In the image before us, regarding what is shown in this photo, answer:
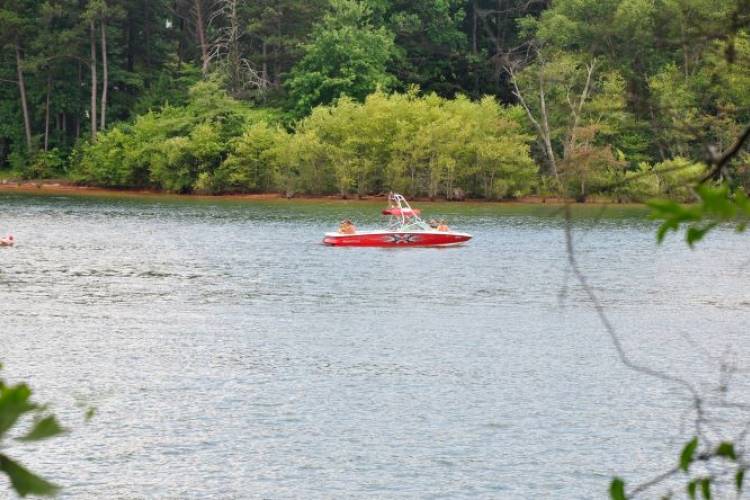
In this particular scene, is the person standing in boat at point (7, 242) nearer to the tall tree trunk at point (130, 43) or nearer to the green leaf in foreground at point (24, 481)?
the tall tree trunk at point (130, 43)

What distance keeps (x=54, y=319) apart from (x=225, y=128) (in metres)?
67.7

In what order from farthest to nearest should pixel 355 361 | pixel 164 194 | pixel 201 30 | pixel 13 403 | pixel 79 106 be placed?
pixel 79 106 → pixel 201 30 → pixel 164 194 → pixel 355 361 → pixel 13 403

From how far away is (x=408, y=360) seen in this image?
29.4 meters

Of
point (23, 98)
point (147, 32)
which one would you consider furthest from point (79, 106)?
point (147, 32)

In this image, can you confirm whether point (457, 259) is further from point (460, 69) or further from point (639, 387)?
point (460, 69)

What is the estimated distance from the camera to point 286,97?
109 m

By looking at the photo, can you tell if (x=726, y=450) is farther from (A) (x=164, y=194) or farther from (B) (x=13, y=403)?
(A) (x=164, y=194)

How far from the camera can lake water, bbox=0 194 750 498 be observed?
19391mm

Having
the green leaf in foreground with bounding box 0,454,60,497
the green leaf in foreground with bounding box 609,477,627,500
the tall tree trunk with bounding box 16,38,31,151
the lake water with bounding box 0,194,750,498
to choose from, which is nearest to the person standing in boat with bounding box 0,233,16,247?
the lake water with bounding box 0,194,750,498

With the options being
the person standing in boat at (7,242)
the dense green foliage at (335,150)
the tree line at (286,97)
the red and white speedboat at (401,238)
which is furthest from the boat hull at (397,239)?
the dense green foliage at (335,150)

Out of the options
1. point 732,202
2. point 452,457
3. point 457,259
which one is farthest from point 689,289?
point 732,202

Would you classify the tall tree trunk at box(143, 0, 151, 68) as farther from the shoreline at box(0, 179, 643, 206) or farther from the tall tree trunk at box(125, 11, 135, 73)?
the shoreline at box(0, 179, 643, 206)

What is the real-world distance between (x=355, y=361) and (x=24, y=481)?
2653 centimetres

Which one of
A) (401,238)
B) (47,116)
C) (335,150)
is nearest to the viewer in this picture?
(401,238)
